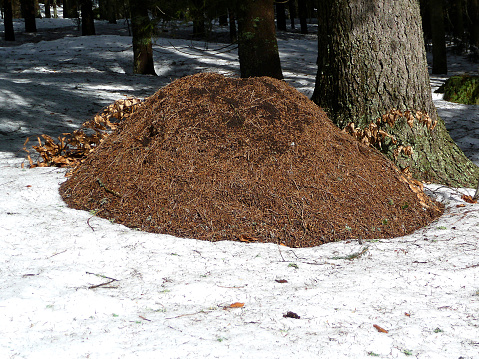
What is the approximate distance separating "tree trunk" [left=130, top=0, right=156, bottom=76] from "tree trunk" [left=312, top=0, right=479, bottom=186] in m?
9.11

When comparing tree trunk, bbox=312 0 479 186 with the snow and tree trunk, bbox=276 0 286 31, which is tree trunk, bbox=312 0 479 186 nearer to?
the snow

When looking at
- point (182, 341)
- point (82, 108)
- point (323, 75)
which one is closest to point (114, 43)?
point (82, 108)

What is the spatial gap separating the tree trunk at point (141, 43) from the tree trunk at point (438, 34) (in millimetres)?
10098

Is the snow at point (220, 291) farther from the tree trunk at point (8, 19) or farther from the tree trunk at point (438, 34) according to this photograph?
the tree trunk at point (8, 19)

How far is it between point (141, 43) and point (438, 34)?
10.6 meters

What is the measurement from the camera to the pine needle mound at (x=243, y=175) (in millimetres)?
3521

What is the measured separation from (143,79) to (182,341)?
37.5ft

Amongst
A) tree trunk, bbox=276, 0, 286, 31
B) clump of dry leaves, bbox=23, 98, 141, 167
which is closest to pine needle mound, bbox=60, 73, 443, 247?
clump of dry leaves, bbox=23, 98, 141, 167

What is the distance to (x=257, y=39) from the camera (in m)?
8.46

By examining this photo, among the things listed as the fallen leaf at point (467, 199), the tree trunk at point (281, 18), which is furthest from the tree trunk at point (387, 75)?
the tree trunk at point (281, 18)

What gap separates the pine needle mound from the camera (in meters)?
3.52

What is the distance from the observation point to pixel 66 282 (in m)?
2.59

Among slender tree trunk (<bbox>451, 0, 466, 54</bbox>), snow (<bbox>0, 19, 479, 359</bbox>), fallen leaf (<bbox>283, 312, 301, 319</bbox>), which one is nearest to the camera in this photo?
snow (<bbox>0, 19, 479, 359</bbox>)

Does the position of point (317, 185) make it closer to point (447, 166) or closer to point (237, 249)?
point (237, 249)
